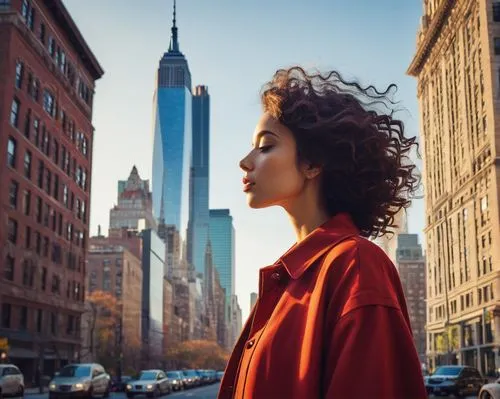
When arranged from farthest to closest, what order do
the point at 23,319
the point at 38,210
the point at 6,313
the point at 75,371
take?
1. the point at 38,210
2. the point at 23,319
3. the point at 6,313
4. the point at 75,371

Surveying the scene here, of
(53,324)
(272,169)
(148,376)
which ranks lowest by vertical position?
(148,376)

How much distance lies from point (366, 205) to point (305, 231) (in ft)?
0.88

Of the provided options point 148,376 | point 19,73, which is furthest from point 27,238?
point 148,376

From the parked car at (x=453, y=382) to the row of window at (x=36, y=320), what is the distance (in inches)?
1202

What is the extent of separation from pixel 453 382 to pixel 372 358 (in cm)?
2731

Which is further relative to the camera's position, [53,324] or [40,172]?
[53,324]

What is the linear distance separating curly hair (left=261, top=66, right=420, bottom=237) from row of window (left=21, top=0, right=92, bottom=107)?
55135 mm

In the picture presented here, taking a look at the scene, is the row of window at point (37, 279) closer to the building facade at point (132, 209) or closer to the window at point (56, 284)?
the window at point (56, 284)

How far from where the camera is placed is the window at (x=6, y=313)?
4791cm

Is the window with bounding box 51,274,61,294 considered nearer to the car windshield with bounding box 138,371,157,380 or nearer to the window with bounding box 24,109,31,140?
the window with bounding box 24,109,31,140

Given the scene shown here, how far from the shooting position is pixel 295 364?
2.06 m

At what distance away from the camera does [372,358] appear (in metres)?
1.91

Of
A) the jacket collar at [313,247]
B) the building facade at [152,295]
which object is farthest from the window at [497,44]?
the jacket collar at [313,247]

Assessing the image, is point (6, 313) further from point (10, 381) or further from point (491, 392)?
point (491, 392)
